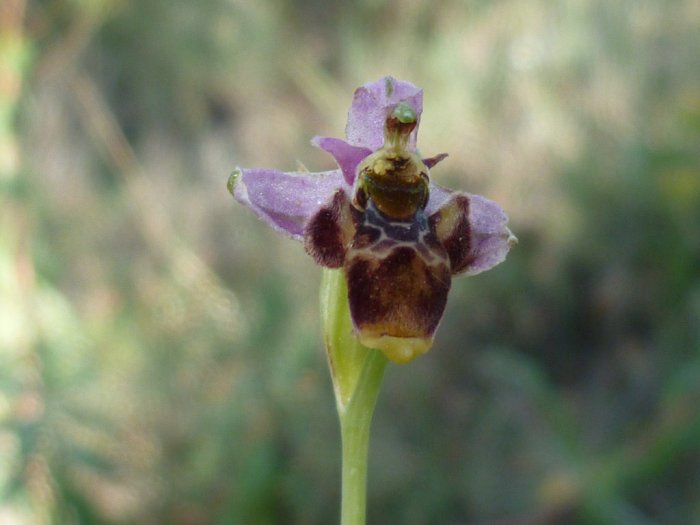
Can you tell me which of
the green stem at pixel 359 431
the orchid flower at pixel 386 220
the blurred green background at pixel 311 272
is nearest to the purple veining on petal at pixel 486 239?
the orchid flower at pixel 386 220

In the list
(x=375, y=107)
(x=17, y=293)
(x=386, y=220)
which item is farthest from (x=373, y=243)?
(x=17, y=293)

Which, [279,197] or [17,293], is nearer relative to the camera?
[279,197]

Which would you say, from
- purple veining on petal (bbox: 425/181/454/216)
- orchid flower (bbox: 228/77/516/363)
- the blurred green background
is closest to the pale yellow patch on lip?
orchid flower (bbox: 228/77/516/363)

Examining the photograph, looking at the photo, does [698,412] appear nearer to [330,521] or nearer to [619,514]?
[619,514]

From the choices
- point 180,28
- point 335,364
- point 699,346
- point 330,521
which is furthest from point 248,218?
point 335,364

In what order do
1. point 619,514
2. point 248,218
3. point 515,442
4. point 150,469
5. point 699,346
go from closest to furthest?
point 619,514
point 699,346
point 150,469
point 515,442
point 248,218

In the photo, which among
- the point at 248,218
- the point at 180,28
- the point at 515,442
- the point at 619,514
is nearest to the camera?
the point at 619,514

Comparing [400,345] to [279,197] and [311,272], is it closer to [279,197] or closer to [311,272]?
[279,197]

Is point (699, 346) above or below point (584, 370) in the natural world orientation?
below
